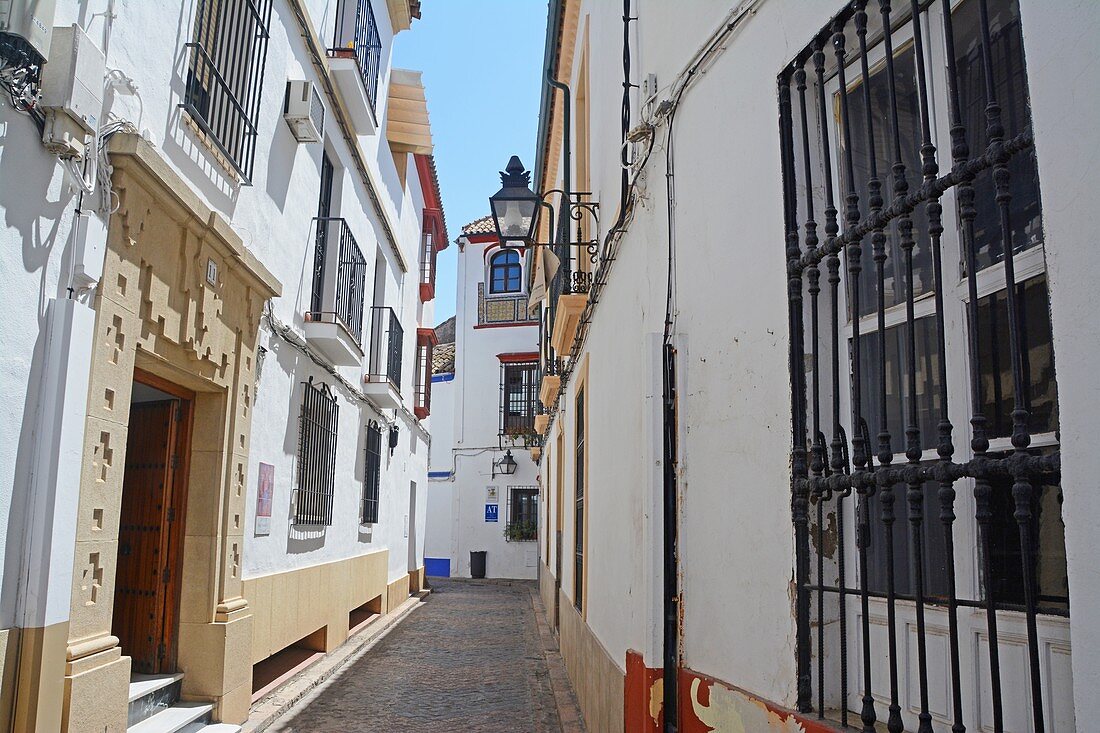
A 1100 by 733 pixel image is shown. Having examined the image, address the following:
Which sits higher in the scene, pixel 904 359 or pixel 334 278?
pixel 334 278

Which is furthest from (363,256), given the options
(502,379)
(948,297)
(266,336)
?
(502,379)

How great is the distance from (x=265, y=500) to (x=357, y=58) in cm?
447

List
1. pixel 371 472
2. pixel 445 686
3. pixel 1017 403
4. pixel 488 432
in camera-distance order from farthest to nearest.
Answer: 1. pixel 488 432
2. pixel 371 472
3. pixel 445 686
4. pixel 1017 403

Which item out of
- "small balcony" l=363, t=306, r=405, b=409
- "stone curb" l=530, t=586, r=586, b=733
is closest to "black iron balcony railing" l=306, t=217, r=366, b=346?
"small balcony" l=363, t=306, r=405, b=409

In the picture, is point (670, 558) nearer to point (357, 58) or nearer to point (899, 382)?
point (899, 382)

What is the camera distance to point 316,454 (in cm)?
836

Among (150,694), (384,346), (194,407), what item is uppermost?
(384,346)

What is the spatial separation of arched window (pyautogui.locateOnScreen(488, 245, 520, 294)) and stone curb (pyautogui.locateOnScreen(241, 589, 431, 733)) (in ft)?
44.0

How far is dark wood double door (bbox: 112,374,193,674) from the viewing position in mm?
5500

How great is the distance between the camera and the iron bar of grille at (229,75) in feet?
17.2

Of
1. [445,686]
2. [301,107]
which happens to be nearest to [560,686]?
[445,686]

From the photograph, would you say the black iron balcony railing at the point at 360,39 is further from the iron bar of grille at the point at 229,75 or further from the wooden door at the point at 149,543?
the wooden door at the point at 149,543

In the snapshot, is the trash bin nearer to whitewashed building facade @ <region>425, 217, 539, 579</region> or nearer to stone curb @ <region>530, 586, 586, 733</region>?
whitewashed building facade @ <region>425, 217, 539, 579</region>

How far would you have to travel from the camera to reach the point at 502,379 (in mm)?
24062
